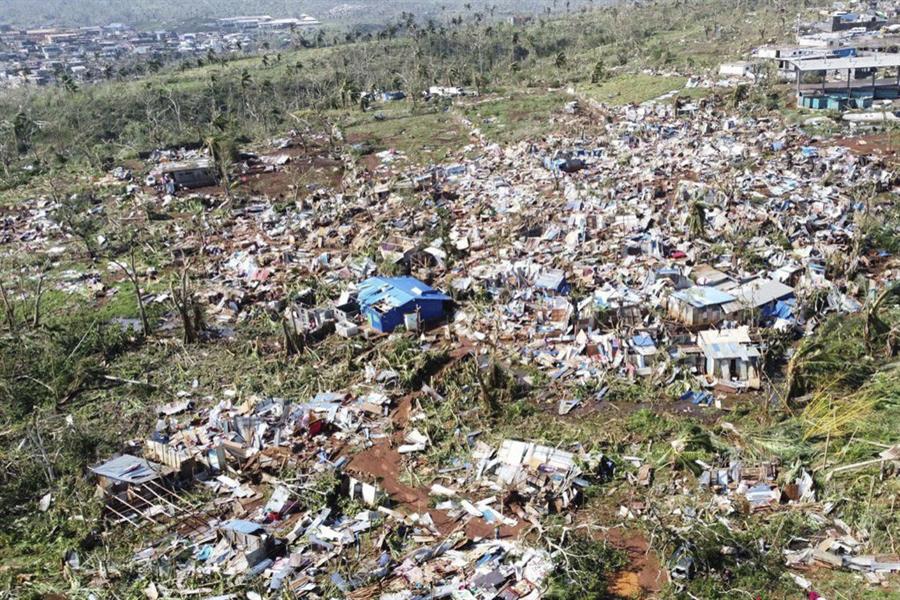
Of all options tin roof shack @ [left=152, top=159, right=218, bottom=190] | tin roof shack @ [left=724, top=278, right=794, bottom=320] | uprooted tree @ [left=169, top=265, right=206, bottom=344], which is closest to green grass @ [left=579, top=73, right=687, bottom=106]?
tin roof shack @ [left=152, top=159, right=218, bottom=190]

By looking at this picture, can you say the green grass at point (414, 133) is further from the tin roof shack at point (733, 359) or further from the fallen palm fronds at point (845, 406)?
the fallen palm fronds at point (845, 406)

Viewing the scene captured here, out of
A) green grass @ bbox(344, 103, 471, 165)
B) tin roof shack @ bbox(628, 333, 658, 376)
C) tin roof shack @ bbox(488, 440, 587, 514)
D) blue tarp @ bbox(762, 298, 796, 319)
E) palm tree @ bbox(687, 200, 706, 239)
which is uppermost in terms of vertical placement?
green grass @ bbox(344, 103, 471, 165)

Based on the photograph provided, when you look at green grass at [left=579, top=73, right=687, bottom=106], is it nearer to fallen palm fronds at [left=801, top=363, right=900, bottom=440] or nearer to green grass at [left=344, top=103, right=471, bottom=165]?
green grass at [left=344, top=103, right=471, bottom=165]

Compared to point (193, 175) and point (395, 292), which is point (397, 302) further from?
point (193, 175)

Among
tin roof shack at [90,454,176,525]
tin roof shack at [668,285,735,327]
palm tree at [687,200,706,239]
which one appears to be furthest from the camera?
palm tree at [687,200,706,239]

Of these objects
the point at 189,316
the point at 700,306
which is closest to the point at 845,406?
the point at 700,306
